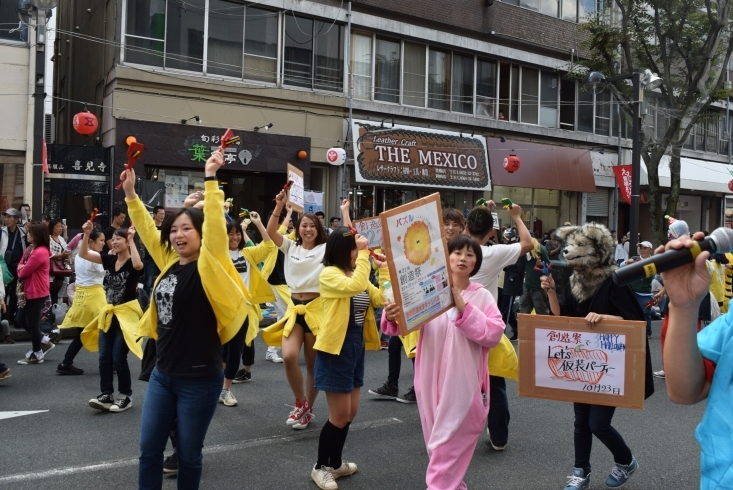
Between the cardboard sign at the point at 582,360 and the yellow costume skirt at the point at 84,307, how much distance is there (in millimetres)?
5058

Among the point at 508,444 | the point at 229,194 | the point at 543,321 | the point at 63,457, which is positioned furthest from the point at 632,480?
the point at 229,194

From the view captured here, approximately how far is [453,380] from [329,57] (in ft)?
54.3

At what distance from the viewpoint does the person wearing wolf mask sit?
4.50 metres

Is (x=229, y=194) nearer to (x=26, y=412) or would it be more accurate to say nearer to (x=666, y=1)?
(x=26, y=412)

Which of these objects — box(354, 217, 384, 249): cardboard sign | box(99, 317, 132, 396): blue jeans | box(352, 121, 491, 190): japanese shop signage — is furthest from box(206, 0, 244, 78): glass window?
box(99, 317, 132, 396): blue jeans

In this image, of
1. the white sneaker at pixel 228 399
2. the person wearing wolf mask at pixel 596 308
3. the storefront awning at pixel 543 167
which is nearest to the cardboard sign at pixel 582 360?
the person wearing wolf mask at pixel 596 308

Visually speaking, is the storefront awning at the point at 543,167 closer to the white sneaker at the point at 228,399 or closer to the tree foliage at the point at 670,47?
the tree foliage at the point at 670,47

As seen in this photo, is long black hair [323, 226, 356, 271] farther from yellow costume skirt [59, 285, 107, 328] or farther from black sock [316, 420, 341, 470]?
yellow costume skirt [59, 285, 107, 328]

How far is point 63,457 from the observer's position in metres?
5.15

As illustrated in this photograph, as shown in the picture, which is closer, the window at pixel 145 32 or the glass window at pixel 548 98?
the window at pixel 145 32

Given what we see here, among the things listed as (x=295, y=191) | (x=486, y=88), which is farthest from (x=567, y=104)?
(x=295, y=191)

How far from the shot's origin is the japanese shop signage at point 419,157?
63.2 ft

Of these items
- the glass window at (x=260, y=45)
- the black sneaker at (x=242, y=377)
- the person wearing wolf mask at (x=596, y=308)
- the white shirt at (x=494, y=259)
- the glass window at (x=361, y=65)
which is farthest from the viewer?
the glass window at (x=361, y=65)

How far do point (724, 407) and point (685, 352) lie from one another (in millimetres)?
197
